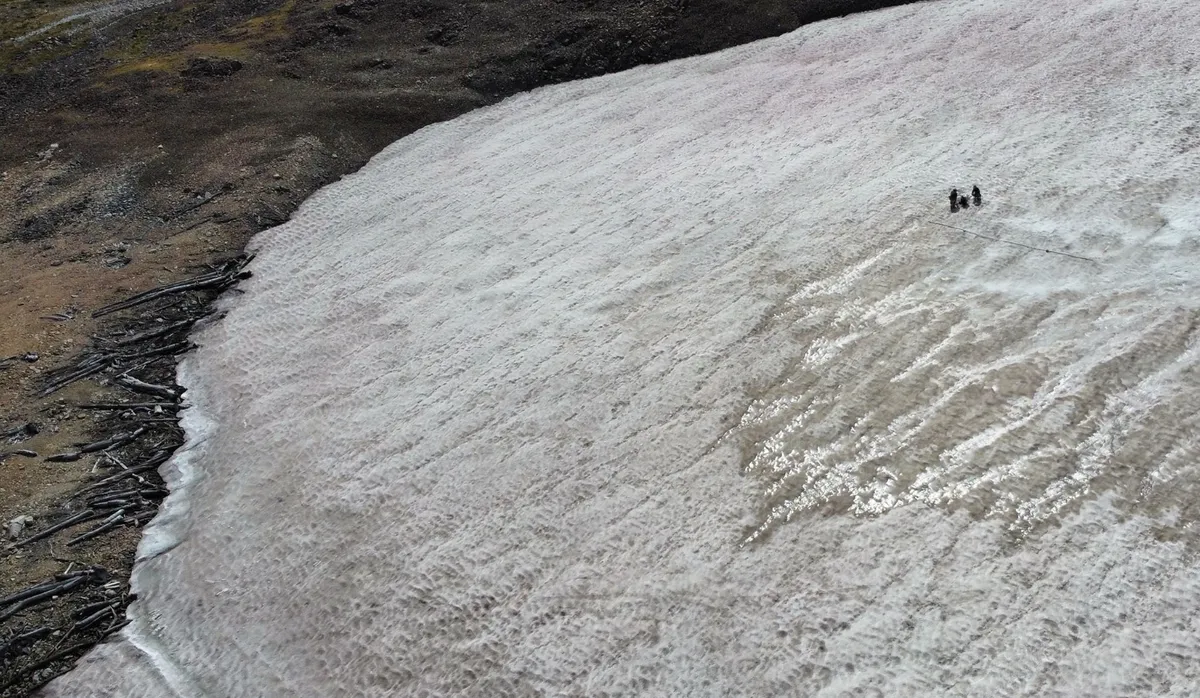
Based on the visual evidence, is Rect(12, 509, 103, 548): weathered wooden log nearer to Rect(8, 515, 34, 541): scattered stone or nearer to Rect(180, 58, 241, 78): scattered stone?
Rect(8, 515, 34, 541): scattered stone

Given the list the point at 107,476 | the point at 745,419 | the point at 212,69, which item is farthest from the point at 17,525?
the point at 212,69

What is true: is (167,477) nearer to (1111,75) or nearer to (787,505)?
(787,505)

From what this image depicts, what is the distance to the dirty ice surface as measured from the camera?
4344mm

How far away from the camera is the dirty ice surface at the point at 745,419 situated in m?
4.34

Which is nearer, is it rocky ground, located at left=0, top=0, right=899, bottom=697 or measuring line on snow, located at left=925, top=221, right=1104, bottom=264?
rocky ground, located at left=0, top=0, right=899, bottom=697

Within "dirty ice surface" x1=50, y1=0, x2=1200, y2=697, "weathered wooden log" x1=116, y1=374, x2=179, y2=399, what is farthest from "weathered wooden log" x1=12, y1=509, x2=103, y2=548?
"weathered wooden log" x1=116, y1=374, x2=179, y2=399

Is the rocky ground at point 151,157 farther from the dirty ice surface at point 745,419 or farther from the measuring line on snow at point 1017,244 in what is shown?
the measuring line on snow at point 1017,244

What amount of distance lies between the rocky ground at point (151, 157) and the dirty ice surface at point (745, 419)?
40 centimetres

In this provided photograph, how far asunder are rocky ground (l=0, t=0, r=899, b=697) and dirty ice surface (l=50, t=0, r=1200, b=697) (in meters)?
0.40

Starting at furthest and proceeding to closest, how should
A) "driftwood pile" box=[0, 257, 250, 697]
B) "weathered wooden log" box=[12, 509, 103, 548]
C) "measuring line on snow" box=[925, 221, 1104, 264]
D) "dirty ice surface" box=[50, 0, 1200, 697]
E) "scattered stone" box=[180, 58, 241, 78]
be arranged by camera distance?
1. "scattered stone" box=[180, 58, 241, 78]
2. "measuring line on snow" box=[925, 221, 1104, 264]
3. "weathered wooden log" box=[12, 509, 103, 548]
4. "driftwood pile" box=[0, 257, 250, 697]
5. "dirty ice surface" box=[50, 0, 1200, 697]

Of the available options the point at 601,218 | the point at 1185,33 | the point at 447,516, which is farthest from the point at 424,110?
the point at 1185,33

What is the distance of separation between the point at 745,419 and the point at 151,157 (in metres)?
7.92

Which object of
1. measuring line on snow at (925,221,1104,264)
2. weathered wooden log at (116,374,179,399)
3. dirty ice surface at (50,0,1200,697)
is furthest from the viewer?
weathered wooden log at (116,374,179,399)

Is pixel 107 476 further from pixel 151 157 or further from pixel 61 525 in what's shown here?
pixel 151 157
